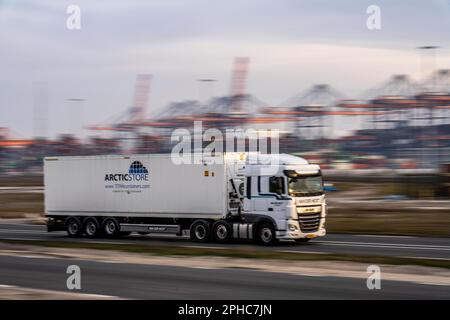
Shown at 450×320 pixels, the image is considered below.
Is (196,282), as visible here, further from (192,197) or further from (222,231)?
(192,197)

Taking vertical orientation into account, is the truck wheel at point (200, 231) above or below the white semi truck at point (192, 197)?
below

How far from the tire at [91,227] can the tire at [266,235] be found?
765cm

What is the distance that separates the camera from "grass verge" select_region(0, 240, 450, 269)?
1980cm

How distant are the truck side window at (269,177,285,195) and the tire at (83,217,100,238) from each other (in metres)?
8.36

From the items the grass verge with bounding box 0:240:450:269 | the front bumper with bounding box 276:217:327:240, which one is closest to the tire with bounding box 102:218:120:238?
the grass verge with bounding box 0:240:450:269

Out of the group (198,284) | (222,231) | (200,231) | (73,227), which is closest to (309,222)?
(222,231)

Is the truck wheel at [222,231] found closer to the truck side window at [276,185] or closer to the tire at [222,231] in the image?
the tire at [222,231]

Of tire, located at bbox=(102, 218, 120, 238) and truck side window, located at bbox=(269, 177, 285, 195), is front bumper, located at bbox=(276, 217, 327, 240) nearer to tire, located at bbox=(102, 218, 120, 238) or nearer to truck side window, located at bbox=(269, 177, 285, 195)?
truck side window, located at bbox=(269, 177, 285, 195)

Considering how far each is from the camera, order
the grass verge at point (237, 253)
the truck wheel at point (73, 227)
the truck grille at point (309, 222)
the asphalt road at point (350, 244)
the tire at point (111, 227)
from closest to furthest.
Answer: the grass verge at point (237, 253), the asphalt road at point (350, 244), the truck grille at point (309, 222), the tire at point (111, 227), the truck wheel at point (73, 227)

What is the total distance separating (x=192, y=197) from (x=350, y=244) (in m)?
6.01

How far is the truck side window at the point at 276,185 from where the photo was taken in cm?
2598

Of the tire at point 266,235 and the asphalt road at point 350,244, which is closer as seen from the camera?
the asphalt road at point 350,244

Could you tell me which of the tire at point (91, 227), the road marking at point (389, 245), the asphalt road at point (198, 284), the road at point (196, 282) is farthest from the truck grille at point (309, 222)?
the tire at point (91, 227)
